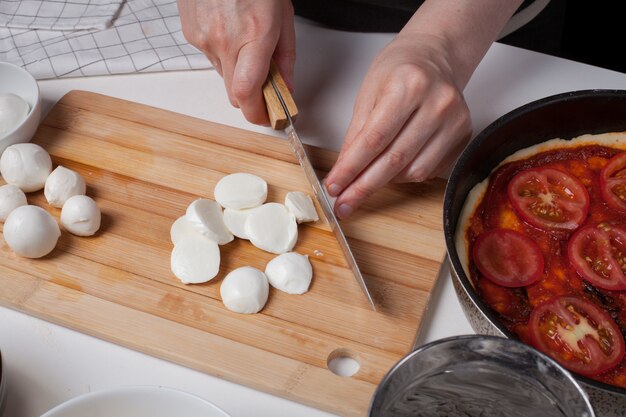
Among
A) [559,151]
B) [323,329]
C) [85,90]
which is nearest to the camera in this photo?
[323,329]

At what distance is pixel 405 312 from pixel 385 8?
0.74 m

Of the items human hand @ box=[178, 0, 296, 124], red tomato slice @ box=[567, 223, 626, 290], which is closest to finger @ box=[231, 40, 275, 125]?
human hand @ box=[178, 0, 296, 124]

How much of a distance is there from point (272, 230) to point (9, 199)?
45 cm

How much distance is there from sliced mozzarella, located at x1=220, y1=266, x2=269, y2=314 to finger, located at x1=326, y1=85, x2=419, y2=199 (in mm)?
219

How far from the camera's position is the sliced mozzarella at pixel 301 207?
122 centimetres

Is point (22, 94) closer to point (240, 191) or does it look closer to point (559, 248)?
point (240, 191)

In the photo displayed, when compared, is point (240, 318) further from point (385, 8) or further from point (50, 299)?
point (385, 8)

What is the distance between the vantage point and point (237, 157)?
1339mm

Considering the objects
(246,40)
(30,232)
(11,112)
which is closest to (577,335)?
(246,40)

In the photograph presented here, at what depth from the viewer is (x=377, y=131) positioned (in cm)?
114

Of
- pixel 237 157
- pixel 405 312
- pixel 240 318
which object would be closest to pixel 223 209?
pixel 237 157

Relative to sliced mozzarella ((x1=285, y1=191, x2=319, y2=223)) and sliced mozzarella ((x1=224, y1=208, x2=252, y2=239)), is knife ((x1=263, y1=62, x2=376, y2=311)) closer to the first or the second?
sliced mozzarella ((x1=285, y1=191, x2=319, y2=223))

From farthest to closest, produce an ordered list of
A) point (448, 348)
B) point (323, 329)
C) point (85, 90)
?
point (85, 90) < point (323, 329) < point (448, 348)

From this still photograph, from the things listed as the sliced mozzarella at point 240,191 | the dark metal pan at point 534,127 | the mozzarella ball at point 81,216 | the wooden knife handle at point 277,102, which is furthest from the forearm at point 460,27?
the mozzarella ball at point 81,216
